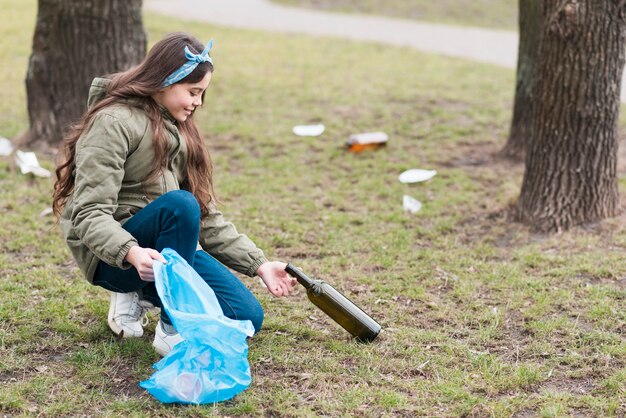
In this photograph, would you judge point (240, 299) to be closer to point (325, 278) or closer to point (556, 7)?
point (325, 278)

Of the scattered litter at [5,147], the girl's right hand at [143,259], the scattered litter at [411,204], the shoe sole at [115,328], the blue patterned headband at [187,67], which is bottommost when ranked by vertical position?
the scattered litter at [5,147]

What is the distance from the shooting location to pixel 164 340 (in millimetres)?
3248

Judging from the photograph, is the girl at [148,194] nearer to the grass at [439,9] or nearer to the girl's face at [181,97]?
the girl's face at [181,97]

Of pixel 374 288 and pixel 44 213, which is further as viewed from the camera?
pixel 44 213

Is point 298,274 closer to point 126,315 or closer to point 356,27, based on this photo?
point 126,315

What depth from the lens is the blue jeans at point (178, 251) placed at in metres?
3.07

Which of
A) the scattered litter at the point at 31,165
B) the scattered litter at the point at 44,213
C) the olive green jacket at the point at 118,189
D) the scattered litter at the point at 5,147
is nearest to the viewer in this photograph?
the olive green jacket at the point at 118,189

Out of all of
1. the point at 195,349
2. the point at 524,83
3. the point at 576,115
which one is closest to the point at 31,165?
the point at 195,349

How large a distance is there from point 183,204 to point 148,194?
0.30 metres

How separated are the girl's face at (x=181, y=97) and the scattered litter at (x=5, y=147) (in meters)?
3.50

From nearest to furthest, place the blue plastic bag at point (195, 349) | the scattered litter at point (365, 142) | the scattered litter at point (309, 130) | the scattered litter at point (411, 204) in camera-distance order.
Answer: the blue plastic bag at point (195, 349) → the scattered litter at point (411, 204) → the scattered litter at point (365, 142) → the scattered litter at point (309, 130)

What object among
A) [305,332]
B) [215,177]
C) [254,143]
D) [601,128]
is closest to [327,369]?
[305,332]

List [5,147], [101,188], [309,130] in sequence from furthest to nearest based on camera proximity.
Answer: [309,130] → [5,147] → [101,188]

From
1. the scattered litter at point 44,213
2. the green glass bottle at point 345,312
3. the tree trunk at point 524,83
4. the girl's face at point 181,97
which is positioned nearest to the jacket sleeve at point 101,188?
the girl's face at point 181,97
